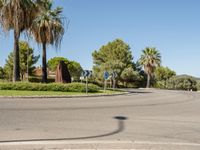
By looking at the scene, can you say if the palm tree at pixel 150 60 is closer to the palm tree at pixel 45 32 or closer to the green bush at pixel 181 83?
the green bush at pixel 181 83

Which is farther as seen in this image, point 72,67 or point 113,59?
point 72,67

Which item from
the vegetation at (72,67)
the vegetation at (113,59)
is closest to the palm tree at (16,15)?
the vegetation at (113,59)

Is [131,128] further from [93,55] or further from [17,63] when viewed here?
[93,55]

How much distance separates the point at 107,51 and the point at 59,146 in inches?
3359

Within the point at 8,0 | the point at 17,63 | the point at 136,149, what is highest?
the point at 8,0

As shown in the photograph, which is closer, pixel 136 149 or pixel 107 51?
pixel 136 149

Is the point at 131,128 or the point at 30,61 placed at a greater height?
the point at 30,61

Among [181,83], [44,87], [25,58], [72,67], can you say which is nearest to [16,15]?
[44,87]

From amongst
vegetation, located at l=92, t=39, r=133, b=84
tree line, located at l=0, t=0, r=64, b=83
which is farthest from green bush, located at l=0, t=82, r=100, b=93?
vegetation, located at l=92, t=39, r=133, b=84

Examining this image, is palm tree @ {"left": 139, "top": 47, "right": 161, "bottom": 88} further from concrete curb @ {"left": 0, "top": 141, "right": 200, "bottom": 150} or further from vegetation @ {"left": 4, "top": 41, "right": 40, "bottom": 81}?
concrete curb @ {"left": 0, "top": 141, "right": 200, "bottom": 150}

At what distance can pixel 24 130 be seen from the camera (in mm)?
9898

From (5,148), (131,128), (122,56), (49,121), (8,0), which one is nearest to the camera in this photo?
(5,148)

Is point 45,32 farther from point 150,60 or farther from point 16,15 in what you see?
point 150,60

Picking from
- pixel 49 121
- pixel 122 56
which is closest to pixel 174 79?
pixel 122 56
